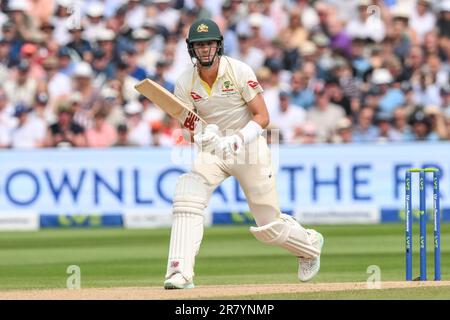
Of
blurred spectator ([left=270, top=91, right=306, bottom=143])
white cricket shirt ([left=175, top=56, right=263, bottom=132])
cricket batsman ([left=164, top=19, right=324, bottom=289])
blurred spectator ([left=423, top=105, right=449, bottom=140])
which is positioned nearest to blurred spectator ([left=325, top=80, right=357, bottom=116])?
blurred spectator ([left=270, top=91, right=306, bottom=143])

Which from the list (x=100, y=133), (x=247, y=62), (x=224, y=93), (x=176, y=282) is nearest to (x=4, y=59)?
(x=100, y=133)

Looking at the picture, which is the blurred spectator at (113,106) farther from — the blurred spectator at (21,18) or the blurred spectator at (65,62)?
the blurred spectator at (21,18)

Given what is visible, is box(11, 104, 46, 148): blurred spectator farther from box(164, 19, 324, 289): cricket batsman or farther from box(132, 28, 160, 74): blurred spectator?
box(164, 19, 324, 289): cricket batsman

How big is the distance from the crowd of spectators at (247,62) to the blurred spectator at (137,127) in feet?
0.06

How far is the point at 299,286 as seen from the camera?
364 inches

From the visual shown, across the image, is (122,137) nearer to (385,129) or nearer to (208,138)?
(385,129)

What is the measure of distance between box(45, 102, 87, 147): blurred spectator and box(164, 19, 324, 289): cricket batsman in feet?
26.4

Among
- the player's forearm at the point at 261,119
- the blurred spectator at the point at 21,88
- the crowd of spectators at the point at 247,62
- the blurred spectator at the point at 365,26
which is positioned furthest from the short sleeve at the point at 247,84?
the blurred spectator at the point at 365,26

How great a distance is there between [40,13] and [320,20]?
13.2 ft

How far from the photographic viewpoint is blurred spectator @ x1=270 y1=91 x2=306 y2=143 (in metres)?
17.3

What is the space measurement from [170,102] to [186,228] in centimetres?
87

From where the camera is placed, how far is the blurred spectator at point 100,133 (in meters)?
17.2

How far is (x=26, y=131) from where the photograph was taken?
1728 cm

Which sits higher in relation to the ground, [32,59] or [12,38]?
[12,38]
